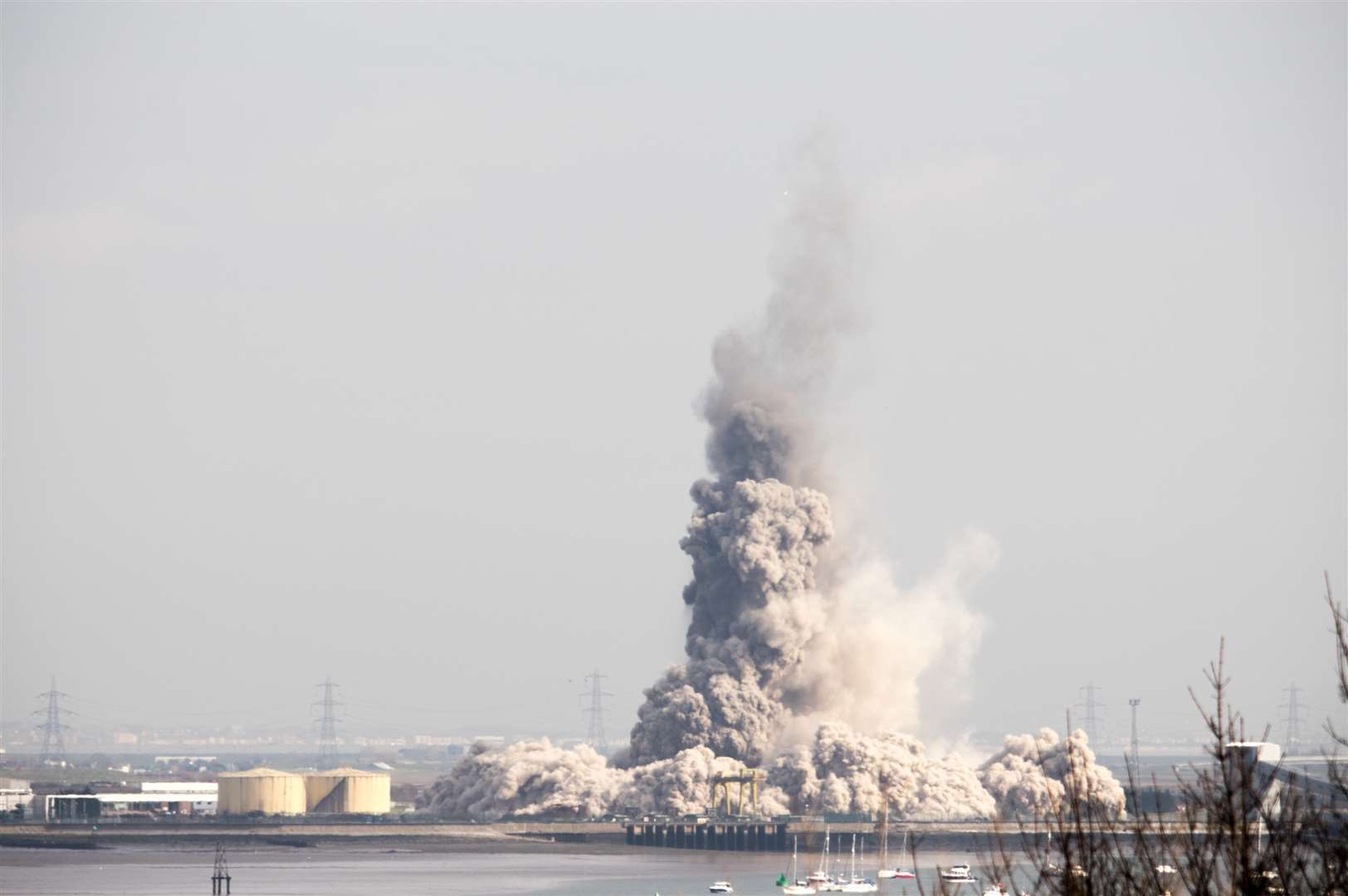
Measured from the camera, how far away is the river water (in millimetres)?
103500

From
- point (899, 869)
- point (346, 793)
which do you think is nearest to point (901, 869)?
point (899, 869)

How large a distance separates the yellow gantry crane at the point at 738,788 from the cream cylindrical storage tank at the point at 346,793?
96.4ft

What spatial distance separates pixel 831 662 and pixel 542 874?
121 feet

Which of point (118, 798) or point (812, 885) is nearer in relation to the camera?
point (812, 885)

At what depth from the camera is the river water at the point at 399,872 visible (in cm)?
10350

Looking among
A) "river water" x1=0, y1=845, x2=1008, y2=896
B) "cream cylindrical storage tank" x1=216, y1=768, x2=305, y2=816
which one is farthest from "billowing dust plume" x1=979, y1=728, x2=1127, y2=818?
"cream cylindrical storage tank" x1=216, y1=768, x2=305, y2=816

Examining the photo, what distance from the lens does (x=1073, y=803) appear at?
27188 mm

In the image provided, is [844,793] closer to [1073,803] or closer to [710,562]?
[710,562]

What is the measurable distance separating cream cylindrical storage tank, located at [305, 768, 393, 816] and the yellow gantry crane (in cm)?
2937

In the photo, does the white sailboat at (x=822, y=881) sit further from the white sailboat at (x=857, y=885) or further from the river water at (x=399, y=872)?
the river water at (x=399, y=872)

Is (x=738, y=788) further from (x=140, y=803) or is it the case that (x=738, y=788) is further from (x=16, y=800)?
(x=16, y=800)

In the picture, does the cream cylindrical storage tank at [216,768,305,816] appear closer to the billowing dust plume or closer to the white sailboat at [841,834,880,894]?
the billowing dust plume

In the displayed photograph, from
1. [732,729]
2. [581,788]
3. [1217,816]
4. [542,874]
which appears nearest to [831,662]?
[732,729]

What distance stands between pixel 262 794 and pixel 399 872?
140ft
